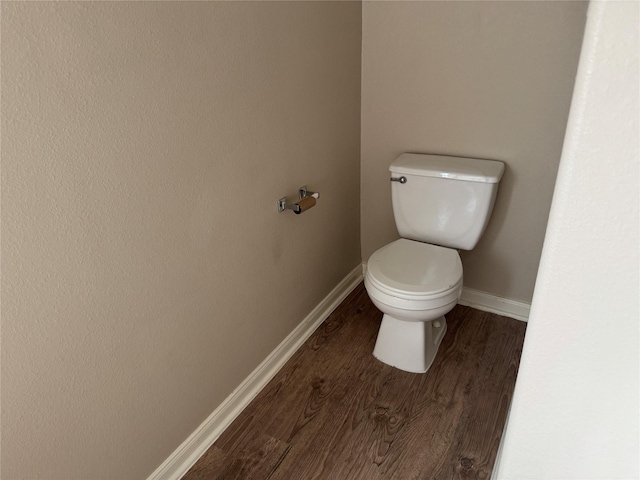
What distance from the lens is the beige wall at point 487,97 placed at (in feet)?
5.84

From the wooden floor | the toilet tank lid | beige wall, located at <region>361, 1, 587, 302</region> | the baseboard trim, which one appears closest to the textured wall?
the wooden floor

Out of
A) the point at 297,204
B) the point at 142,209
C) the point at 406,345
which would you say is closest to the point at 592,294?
the point at 142,209

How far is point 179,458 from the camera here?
1.52 meters

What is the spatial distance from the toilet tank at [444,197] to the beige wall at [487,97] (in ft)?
0.42

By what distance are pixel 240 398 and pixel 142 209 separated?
0.91 metres

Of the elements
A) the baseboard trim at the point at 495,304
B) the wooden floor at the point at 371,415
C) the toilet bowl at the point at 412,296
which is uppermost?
the toilet bowl at the point at 412,296

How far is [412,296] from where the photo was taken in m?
1.72

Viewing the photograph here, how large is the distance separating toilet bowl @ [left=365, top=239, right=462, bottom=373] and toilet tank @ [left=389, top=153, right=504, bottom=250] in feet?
0.27

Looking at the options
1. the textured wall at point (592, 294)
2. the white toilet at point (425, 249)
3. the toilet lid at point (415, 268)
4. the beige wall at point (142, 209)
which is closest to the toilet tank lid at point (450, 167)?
the white toilet at point (425, 249)

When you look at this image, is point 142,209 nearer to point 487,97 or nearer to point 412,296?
point 412,296

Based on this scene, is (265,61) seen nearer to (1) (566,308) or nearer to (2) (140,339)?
(2) (140,339)

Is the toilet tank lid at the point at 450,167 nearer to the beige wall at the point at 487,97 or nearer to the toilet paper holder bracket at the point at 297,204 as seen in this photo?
Result: the beige wall at the point at 487,97

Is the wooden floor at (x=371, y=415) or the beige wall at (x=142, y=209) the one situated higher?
the beige wall at (x=142, y=209)

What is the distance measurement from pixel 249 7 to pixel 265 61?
6.8 inches
